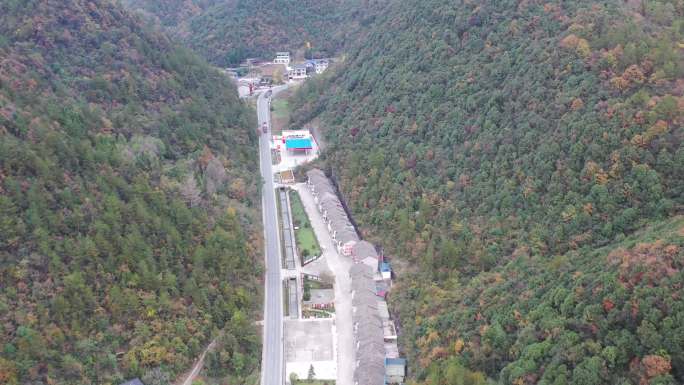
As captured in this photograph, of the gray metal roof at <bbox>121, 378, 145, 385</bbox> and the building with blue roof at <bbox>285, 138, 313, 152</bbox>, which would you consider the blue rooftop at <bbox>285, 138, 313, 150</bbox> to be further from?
the gray metal roof at <bbox>121, 378, 145, 385</bbox>

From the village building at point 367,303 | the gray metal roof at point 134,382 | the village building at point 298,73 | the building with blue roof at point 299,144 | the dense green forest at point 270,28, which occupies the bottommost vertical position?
the gray metal roof at point 134,382

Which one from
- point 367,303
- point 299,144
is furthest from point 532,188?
point 299,144

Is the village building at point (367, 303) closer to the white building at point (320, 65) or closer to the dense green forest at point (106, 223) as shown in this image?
the dense green forest at point (106, 223)

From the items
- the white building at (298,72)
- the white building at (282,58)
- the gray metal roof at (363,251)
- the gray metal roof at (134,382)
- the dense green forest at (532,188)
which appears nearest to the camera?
the dense green forest at (532,188)

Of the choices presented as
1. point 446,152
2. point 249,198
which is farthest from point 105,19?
point 446,152

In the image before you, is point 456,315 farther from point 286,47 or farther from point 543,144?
point 286,47

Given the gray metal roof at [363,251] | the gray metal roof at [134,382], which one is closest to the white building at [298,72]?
the gray metal roof at [363,251]

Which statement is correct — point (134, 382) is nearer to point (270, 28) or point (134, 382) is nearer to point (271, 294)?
point (271, 294)
